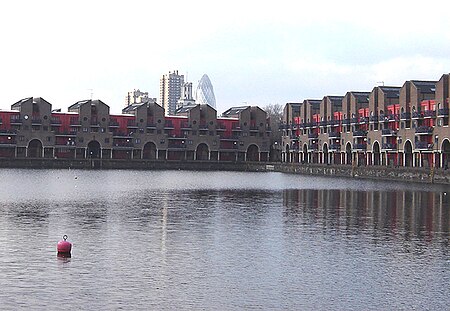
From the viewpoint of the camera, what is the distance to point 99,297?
22.2 m

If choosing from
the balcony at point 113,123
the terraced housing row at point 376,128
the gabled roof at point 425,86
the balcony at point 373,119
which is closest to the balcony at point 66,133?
the balcony at point 113,123

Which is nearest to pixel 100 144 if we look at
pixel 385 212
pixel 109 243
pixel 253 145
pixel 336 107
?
pixel 253 145

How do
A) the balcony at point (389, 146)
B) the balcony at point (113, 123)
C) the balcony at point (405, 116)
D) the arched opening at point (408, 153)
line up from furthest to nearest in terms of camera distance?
the balcony at point (113, 123) → the balcony at point (389, 146) → the arched opening at point (408, 153) → the balcony at point (405, 116)

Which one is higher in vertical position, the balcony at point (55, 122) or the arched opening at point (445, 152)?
the balcony at point (55, 122)

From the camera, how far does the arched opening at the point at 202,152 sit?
176 m

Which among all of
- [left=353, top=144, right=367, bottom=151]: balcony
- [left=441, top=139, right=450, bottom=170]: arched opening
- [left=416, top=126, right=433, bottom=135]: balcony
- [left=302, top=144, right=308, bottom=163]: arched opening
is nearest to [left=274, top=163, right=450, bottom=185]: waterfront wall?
[left=353, top=144, right=367, bottom=151]: balcony

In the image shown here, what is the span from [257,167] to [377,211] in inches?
4353

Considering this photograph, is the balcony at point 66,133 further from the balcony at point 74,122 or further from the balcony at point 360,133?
the balcony at point 360,133

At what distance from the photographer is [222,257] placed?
2980cm

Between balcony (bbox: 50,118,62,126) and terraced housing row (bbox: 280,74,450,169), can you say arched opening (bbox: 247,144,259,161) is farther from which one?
balcony (bbox: 50,118,62,126)

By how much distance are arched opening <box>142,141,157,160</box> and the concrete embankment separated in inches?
529

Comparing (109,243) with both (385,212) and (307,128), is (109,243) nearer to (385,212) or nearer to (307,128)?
(385,212)

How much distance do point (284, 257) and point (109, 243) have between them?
8.65 meters

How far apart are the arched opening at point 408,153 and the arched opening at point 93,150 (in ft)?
246
